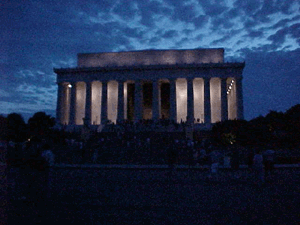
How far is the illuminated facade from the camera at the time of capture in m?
49.5

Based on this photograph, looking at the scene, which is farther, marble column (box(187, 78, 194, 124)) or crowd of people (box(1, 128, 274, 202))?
marble column (box(187, 78, 194, 124))

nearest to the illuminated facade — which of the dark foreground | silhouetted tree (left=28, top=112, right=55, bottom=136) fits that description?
silhouetted tree (left=28, top=112, right=55, bottom=136)

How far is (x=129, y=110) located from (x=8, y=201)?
47.8 m

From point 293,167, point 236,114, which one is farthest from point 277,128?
point 293,167

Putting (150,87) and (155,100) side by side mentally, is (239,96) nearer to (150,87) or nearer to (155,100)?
(155,100)

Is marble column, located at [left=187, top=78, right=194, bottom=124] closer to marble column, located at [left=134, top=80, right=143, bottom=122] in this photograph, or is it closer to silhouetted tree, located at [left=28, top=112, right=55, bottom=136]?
marble column, located at [left=134, top=80, right=143, bottom=122]

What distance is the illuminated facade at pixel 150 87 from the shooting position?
49.5 metres

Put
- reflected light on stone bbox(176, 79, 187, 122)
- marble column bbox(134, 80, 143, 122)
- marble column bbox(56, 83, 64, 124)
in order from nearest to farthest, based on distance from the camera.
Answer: marble column bbox(134, 80, 143, 122), marble column bbox(56, 83, 64, 124), reflected light on stone bbox(176, 79, 187, 122)

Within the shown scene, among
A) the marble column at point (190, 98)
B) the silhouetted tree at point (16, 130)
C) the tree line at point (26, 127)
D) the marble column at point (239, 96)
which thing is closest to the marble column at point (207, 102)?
the marble column at point (190, 98)

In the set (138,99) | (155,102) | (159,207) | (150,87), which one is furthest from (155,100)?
(159,207)

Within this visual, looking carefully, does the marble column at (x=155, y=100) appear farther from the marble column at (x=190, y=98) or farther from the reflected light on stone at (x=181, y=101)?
the marble column at (x=190, y=98)

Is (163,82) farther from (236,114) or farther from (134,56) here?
(236,114)

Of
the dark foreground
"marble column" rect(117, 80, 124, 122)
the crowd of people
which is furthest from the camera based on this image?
"marble column" rect(117, 80, 124, 122)

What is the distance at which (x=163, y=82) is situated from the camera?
55188 mm
